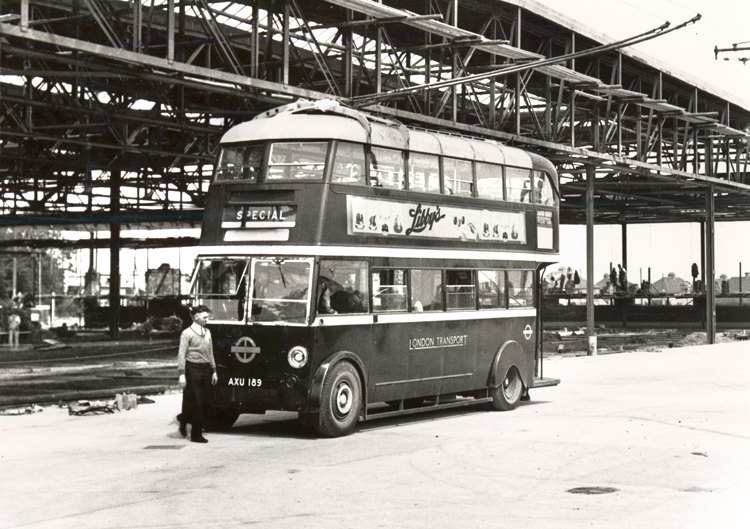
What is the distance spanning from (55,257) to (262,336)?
67.9m

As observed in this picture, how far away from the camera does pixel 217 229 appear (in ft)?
50.9

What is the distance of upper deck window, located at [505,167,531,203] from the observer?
19156 mm

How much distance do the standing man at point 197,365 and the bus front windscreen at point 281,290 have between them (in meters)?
0.83

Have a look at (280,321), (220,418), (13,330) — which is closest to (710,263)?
(13,330)

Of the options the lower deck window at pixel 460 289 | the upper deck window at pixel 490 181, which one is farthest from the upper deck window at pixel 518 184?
the lower deck window at pixel 460 289

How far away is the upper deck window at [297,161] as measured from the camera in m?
15.3

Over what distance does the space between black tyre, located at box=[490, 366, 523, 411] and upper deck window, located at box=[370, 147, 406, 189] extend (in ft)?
14.0

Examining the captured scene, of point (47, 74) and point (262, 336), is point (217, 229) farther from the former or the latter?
point (47, 74)

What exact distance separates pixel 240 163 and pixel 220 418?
3.67 metres

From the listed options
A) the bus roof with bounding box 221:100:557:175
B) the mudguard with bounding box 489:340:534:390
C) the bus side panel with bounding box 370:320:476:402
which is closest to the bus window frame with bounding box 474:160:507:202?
the bus roof with bounding box 221:100:557:175

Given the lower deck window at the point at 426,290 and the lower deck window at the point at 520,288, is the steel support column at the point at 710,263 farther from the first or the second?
the lower deck window at the point at 426,290

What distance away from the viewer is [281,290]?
14930 mm

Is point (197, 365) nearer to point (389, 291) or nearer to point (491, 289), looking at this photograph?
point (389, 291)

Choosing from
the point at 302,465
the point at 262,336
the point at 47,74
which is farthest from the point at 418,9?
the point at 302,465
